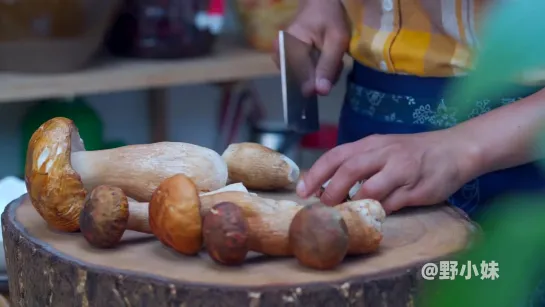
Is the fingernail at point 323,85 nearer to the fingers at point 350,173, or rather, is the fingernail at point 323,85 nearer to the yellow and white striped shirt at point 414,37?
the yellow and white striped shirt at point 414,37

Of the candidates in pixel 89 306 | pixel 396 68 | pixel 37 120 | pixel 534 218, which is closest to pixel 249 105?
pixel 37 120

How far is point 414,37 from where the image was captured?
0.59 m

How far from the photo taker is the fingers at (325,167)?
1.59 feet

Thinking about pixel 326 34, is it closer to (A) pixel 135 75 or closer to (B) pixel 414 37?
(B) pixel 414 37

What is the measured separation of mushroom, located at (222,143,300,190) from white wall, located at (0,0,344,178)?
920mm

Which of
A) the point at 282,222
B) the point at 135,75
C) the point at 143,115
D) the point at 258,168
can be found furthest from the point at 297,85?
the point at 143,115

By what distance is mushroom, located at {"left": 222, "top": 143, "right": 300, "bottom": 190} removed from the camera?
519 millimetres

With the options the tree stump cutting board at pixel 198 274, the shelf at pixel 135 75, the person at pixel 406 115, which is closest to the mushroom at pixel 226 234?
the tree stump cutting board at pixel 198 274

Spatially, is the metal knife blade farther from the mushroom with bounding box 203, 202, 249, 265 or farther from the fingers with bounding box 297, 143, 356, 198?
the mushroom with bounding box 203, 202, 249, 265

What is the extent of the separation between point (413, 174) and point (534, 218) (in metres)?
0.36

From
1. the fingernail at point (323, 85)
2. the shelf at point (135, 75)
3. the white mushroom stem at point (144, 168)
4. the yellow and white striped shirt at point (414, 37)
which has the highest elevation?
the yellow and white striped shirt at point (414, 37)

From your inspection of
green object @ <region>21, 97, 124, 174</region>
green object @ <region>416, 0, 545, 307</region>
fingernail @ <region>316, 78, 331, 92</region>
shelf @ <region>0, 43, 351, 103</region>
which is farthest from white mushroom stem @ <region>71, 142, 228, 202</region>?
green object @ <region>21, 97, 124, 174</region>

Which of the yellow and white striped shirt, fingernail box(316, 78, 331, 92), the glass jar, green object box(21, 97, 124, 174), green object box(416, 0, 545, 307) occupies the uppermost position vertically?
green object box(416, 0, 545, 307)

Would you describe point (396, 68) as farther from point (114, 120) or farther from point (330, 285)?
point (114, 120)
